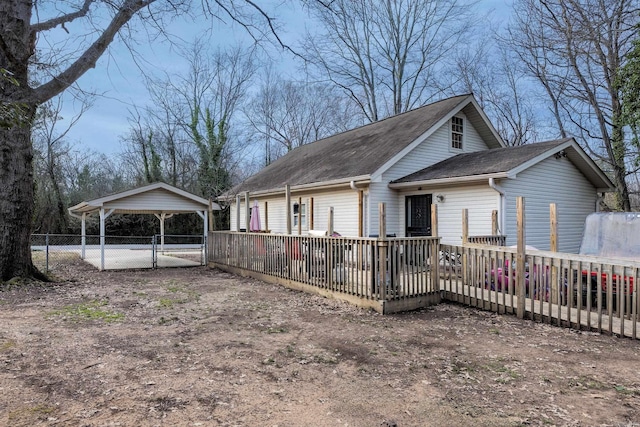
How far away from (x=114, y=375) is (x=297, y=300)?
4178 mm

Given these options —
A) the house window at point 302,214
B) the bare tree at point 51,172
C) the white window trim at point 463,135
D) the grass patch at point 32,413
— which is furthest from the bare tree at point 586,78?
the bare tree at point 51,172

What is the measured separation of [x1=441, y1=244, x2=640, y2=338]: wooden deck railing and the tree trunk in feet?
31.0

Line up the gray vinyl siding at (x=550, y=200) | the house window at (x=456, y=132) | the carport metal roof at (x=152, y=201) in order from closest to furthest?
the gray vinyl siding at (x=550, y=200) < the carport metal roof at (x=152, y=201) < the house window at (x=456, y=132)

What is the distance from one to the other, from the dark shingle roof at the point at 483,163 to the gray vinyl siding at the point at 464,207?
51cm

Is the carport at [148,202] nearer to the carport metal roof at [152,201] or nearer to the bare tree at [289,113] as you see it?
the carport metal roof at [152,201]

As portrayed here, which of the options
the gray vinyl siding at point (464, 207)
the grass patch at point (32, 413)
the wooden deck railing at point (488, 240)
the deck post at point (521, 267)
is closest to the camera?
the grass patch at point (32, 413)

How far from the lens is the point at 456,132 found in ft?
46.3

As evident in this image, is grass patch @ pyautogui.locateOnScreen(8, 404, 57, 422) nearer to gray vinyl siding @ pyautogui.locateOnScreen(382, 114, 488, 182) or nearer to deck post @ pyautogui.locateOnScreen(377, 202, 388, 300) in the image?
deck post @ pyautogui.locateOnScreen(377, 202, 388, 300)

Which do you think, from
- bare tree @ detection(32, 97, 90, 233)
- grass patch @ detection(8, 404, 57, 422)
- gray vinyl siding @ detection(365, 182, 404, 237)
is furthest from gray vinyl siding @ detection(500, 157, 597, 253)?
bare tree @ detection(32, 97, 90, 233)

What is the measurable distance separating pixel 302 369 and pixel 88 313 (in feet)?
14.3

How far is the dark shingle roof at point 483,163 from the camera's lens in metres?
10.6

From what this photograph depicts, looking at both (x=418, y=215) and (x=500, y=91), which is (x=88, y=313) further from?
(x=500, y=91)

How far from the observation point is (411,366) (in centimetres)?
416

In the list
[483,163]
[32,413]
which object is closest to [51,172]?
[483,163]
